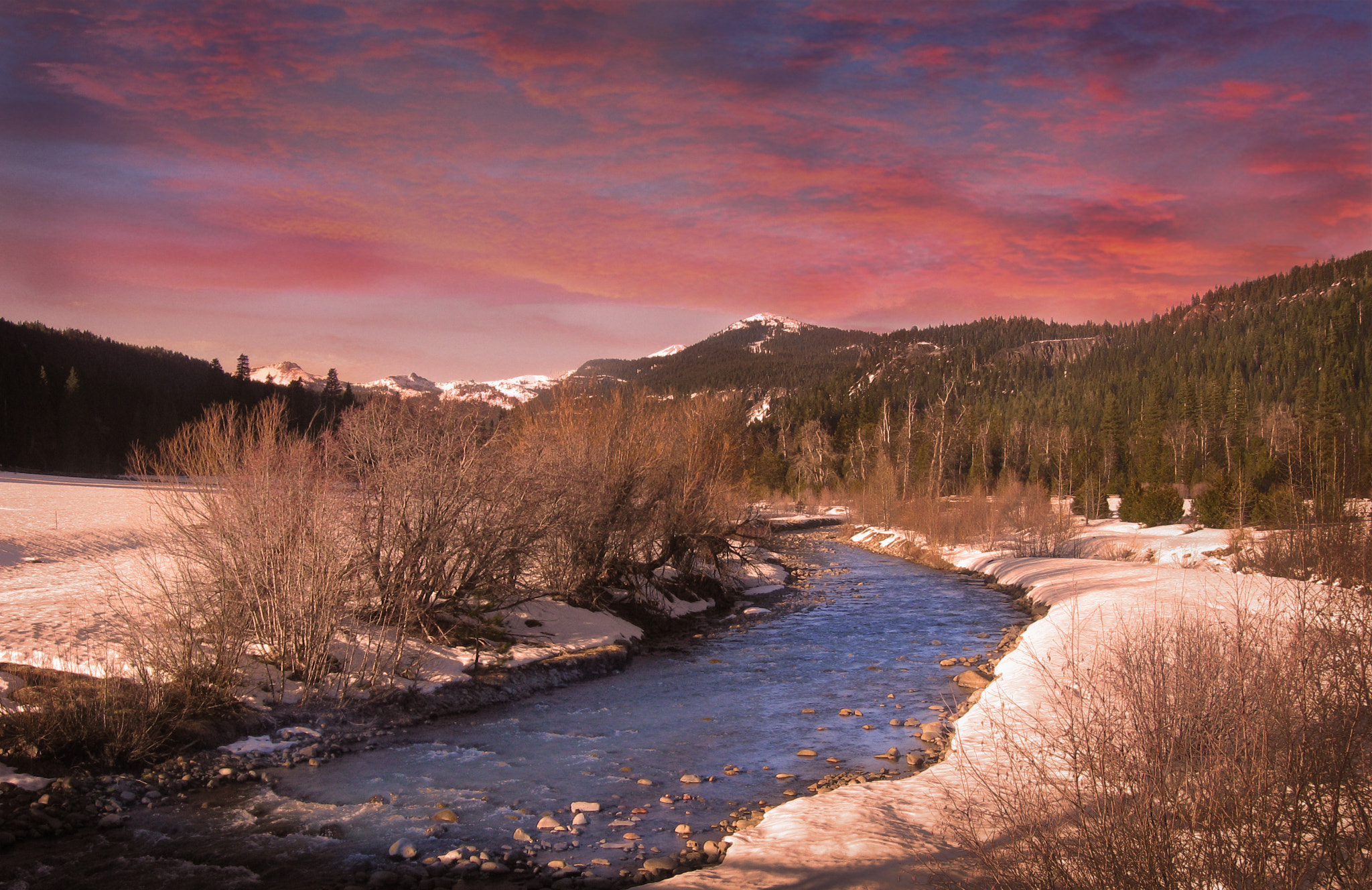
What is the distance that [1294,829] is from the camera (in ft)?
12.7

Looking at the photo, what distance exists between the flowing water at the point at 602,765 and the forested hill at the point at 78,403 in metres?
56.0

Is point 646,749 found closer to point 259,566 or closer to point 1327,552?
point 259,566

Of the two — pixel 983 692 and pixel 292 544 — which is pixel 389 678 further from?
pixel 983 692

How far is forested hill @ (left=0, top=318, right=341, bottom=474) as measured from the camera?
7688 cm

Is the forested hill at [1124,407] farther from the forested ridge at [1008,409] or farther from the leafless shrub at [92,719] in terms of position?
the leafless shrub at [92,719]

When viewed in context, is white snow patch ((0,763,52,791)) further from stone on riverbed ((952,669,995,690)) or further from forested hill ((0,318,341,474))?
forested hill ((0,318,341,474))

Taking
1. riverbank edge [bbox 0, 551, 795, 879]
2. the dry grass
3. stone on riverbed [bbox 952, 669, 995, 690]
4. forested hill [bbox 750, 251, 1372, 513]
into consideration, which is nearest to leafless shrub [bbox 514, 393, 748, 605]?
riverbank edge [bbox 0, 551, 795, 879]

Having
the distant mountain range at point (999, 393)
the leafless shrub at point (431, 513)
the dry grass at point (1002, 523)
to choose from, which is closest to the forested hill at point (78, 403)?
the distant mountain range at point (999, 393)

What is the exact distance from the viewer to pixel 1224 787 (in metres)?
4.30

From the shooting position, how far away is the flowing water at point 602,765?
28.0ft

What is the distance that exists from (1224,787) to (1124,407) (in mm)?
133155

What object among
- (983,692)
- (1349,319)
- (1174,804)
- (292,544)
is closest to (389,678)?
(292,544)

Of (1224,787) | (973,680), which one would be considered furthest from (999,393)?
(1224,787)

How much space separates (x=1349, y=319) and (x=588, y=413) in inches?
5994
